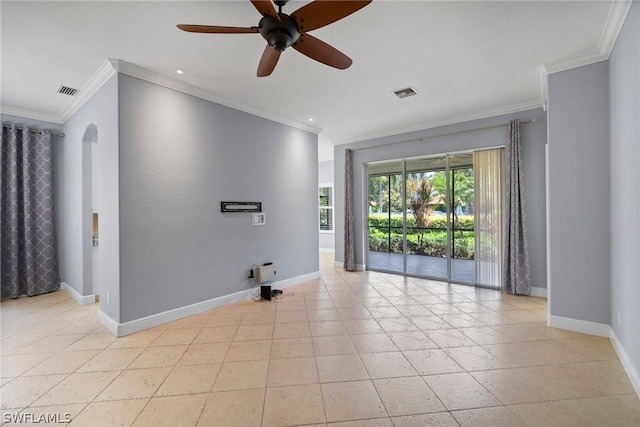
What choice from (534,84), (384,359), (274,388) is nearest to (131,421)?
(274,388)

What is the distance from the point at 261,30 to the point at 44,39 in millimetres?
2249

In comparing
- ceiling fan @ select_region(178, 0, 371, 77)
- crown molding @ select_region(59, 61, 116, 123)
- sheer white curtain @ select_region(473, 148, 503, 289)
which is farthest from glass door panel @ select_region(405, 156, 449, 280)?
crown molding @ select_region(59, 61, 116, 123)

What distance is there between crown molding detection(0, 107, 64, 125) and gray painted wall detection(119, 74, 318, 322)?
8.72ft

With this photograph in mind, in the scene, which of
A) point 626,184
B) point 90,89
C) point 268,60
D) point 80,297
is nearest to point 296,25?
point 268,60

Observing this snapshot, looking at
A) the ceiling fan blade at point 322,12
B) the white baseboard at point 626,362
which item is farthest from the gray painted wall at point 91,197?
the white baseboard at point 626,362

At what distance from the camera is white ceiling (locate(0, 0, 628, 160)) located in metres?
2.21

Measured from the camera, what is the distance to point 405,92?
3.74m

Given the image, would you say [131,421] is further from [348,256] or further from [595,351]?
[348,256]

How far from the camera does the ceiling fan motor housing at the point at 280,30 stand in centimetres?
177

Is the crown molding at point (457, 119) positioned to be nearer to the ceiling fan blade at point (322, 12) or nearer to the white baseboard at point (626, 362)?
the white baseboard at point (626, 362)

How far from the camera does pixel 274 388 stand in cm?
207

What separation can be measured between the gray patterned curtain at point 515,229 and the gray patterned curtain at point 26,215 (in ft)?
23.9

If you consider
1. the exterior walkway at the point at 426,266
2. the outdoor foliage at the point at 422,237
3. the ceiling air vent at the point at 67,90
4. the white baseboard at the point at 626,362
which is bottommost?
the white baseboard at the point at 626,362

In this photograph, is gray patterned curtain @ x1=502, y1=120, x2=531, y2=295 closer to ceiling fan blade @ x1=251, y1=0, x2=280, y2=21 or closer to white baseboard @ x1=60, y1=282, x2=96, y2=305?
ceiling fan blade @ x1=251, y1=0, x2=280, y2=21
